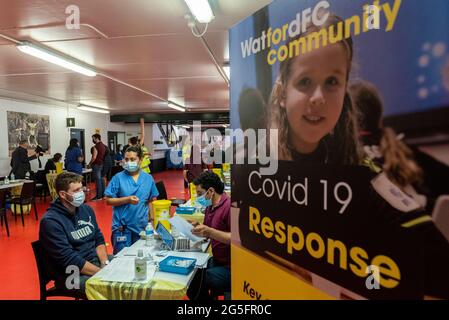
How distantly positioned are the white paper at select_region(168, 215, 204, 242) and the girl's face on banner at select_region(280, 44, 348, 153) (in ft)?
5.14

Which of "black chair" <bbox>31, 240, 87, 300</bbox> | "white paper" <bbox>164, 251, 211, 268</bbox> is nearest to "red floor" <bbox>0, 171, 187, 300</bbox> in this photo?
"black chair" <bbox>31, 240, 87, 300</bbox>

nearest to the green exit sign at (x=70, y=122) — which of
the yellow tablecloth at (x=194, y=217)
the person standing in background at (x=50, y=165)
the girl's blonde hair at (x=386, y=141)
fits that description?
the person standing in background at (x=50, y=165)

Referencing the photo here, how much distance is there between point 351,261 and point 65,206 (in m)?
2.35

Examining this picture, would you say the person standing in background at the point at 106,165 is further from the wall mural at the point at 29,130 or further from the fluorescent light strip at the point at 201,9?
the fluorescent light strip at the point at 201,9

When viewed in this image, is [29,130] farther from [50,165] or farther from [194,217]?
[194,217]

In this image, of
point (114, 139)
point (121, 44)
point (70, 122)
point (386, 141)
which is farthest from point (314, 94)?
point (114, 139)

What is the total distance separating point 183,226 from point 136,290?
2.03 feet

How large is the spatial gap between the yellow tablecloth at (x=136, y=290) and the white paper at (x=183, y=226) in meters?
0.49

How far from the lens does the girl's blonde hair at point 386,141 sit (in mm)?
731

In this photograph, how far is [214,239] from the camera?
8.38 feet

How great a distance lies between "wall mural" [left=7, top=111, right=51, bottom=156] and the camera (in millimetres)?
8695
